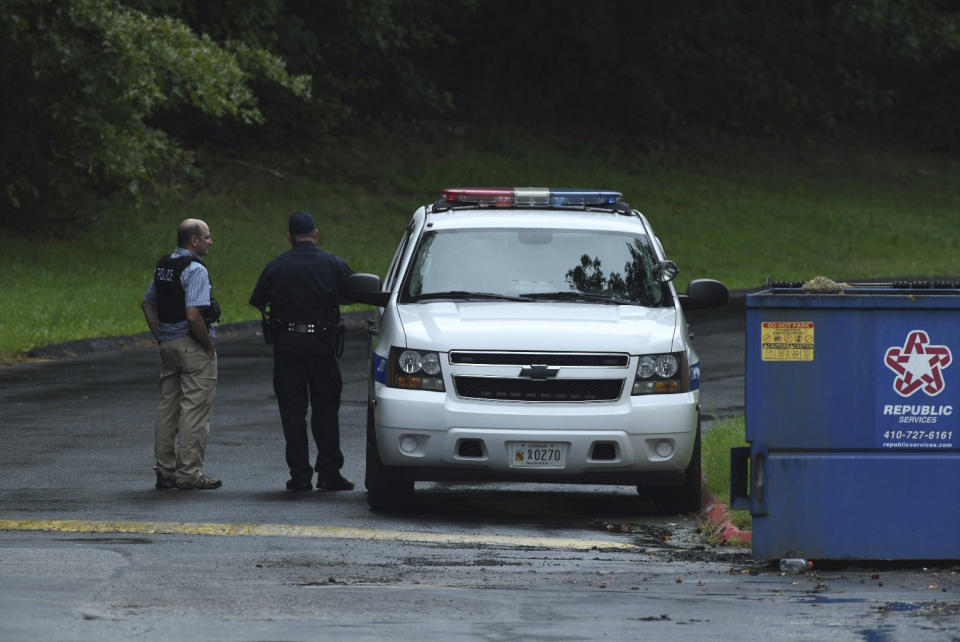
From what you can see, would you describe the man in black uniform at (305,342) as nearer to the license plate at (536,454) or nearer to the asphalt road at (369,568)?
the asphalt road at (369,568)

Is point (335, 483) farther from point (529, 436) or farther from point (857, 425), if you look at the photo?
point (857, 425)

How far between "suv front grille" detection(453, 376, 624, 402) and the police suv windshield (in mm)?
845

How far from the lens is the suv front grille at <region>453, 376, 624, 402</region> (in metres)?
10.4

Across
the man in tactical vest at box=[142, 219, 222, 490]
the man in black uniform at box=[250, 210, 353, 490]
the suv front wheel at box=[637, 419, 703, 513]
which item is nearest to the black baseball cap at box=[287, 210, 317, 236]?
the man in black uniform at box=[250, 210, 353, 490]

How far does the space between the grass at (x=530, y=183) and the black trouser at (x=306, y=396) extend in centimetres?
1239

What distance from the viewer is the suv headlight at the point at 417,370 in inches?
414

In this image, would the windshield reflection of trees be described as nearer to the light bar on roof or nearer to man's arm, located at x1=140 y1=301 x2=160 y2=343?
the light bar on roof

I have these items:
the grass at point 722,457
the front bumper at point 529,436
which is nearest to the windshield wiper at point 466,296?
the front bumper at point 529,436

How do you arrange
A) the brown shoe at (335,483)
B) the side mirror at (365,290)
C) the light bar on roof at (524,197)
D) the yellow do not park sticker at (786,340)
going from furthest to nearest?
the light bar on roof at (524,197), the brown shoe at (335,483), the side mirror at (365,290), the yellow do not park sticker at (786,340)

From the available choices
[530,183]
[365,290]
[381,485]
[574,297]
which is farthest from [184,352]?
[530,183]

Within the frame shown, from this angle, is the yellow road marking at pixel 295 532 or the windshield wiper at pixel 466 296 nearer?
the yellow road marking at pixel 295 532

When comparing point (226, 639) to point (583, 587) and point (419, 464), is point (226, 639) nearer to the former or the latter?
point (583, 587)

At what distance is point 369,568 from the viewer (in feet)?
28.2

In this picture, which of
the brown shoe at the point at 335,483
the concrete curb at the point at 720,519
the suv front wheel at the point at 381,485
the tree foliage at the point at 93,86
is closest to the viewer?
the concrete curb at the point at 720,519
